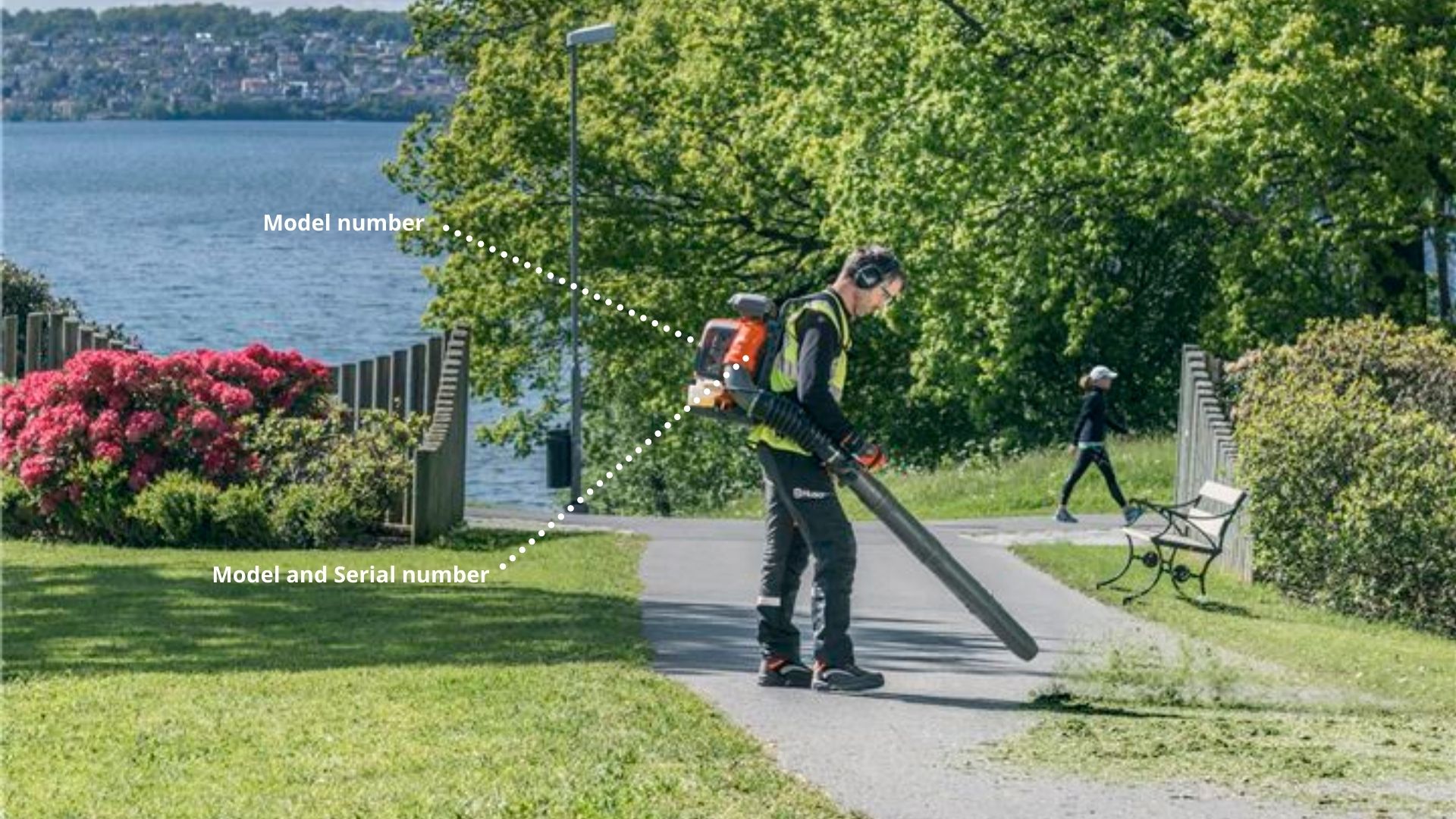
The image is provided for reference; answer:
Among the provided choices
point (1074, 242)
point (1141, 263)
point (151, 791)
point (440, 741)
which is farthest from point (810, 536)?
point (1141, 263)

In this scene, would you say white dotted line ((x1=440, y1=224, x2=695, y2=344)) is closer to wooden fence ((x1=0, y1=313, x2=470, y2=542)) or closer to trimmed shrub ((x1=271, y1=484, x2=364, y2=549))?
wooden fence ((x1=0, y1=313, x2=470, y2=542))

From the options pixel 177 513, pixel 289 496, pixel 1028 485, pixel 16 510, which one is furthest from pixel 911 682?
pixel 1028 485

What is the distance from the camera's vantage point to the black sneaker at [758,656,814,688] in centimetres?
1333

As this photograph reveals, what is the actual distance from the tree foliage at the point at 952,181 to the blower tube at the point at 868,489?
21.7 meters

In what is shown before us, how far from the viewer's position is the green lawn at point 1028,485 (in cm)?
3391

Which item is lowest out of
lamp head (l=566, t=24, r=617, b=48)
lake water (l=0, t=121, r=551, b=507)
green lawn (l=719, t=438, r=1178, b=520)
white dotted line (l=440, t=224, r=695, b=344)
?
lake water (l=0, t=121, r=551, b=507)

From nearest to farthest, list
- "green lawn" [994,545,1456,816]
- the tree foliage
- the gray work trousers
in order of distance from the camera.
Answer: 1. "green lawn" [994,545,1456,816]
2. the gray work trousers
3. the tree foliage

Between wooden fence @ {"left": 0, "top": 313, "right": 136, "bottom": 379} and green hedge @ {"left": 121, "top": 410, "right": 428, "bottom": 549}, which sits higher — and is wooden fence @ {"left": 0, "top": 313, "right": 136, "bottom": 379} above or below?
above

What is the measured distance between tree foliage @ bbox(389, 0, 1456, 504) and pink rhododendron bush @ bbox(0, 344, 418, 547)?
14.8 m

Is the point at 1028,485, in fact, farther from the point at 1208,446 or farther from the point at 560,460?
the point at 1208,446

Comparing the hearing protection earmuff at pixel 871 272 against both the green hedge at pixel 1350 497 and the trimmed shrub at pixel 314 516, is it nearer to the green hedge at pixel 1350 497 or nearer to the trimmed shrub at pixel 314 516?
the green hedge at pixel 1350 497

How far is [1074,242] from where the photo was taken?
1622 inches

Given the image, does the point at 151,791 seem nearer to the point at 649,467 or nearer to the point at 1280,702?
the point at 1280,702

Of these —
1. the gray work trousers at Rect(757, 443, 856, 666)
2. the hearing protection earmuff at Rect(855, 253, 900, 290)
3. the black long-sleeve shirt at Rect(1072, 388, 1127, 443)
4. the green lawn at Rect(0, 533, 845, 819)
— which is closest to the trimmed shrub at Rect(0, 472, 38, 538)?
the green lawn at Rect(0, 533, 845, 819)
